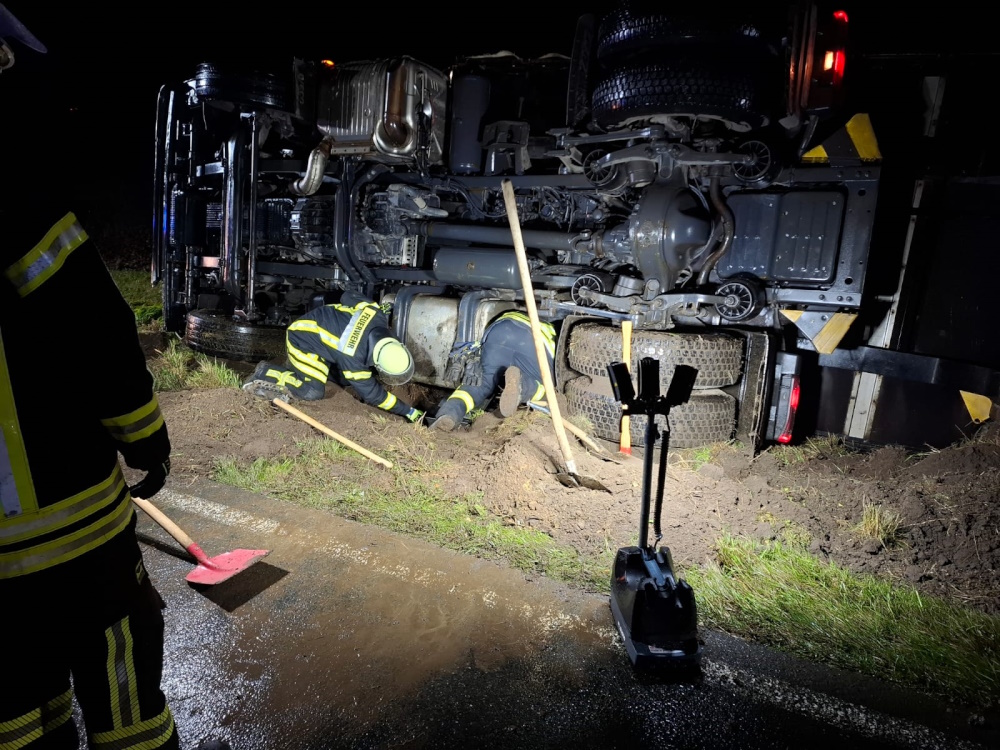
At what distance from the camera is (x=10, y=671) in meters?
1.33

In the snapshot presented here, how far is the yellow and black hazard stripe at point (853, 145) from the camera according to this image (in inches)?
151

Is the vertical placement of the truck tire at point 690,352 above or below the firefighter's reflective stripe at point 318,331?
above

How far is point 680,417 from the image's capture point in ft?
13.1

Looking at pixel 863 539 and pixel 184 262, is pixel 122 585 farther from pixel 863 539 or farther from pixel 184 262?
pixel 184 262

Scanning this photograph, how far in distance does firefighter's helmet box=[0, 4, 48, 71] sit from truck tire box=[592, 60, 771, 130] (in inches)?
128

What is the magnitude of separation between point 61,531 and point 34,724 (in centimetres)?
45

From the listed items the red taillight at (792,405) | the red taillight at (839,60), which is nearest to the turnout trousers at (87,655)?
the red taillight at (792,405)

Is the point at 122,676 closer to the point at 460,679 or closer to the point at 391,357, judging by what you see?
the point at 460,679

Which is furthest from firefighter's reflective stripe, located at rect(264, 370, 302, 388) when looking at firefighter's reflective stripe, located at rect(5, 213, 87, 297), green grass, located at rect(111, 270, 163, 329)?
firefighter's reflective stripe, located at rect(5, 213, 87, 297)

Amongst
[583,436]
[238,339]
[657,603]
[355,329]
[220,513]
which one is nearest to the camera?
[657,603]

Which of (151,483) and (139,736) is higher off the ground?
(151,483)

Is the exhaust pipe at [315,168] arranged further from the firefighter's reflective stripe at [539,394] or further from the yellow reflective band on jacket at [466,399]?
the firefighter's reflective stripe at [539,394]

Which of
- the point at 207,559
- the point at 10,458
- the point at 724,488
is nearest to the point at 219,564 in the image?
the point at 207,559

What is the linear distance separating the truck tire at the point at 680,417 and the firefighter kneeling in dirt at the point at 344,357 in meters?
1.52
